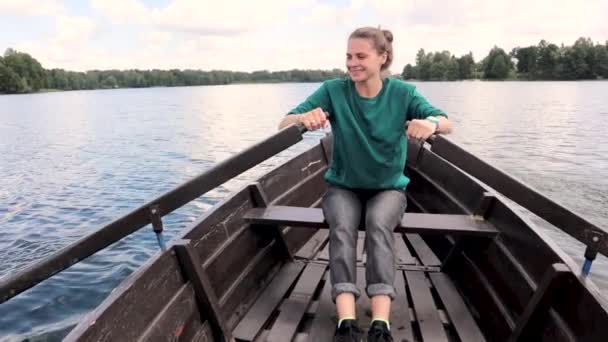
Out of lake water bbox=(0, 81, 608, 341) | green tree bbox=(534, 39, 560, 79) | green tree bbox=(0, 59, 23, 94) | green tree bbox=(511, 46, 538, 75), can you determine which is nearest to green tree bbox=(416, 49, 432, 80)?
green tree bbox=(511, 46, 538, 75)

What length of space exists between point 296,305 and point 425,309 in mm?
949

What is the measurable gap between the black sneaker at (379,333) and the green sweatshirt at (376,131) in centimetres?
100

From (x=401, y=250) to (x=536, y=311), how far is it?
2.10 metres

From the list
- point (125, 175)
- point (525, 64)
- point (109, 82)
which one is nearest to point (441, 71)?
point (525, 64)

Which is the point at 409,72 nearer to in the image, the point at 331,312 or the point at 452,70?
the point at 452,70

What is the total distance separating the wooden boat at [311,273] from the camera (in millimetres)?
2133

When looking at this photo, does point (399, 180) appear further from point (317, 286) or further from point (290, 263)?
point (290, 263)

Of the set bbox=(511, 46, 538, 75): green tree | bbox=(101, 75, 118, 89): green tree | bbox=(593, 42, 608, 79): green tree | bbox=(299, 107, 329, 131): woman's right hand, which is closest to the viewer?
bbox=(299, 107, 329, 131): woman's right hand

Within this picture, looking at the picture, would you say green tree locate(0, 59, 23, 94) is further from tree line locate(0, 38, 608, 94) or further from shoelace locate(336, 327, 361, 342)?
shoelace locate(336, 327, 361, 342)

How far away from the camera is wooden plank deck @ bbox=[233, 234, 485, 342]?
2.93 meters

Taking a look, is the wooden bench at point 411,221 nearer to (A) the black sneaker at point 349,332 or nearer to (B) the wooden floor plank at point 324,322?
(B) the wooden floor plank at point 324,322

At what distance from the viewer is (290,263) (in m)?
4.06

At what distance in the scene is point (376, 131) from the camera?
10.0ft

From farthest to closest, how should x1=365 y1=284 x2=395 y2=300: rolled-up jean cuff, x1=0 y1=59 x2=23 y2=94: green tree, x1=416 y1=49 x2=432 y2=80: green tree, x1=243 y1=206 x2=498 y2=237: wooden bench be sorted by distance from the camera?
1. x1=416 y1=49 x2=432 y2=80: green tree
2. x1=0 y1=59 x2=23 y2=94: green tree
3. x1=243 y1=206 x2=498 y2=237: wooden bench
4. x1=365 y1=284 x2=395 y2=300: rolled-up jean cuff
